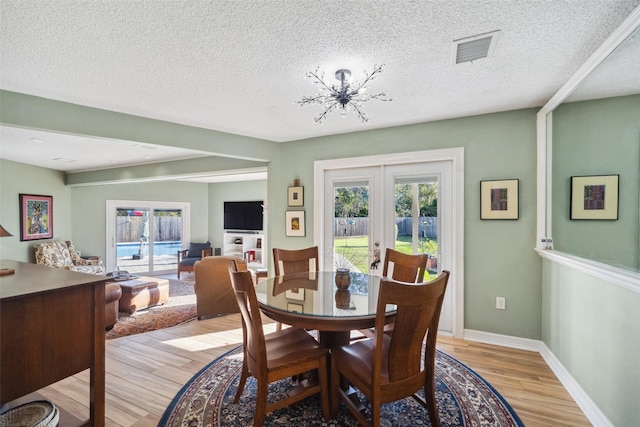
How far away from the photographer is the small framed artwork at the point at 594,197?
2.30 metres

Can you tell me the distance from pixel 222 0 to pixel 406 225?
288 centimetres

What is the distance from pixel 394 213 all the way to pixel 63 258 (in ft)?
21.9

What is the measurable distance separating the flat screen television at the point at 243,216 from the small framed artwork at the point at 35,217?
3.64 m

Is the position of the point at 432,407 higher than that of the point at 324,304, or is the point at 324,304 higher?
the point at 324,304

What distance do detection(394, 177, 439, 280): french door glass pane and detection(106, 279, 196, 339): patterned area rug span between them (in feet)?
10.2

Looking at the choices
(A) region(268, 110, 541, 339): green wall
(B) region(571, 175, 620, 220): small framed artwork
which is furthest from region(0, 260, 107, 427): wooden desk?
(B) region(571, 175, 620, 220): small framed artwork

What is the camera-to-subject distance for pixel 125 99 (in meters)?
2.78

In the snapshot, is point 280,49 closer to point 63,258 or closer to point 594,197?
point 594,197

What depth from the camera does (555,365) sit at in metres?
2.62

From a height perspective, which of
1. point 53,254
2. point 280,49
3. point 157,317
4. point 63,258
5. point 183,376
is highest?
point 280,49

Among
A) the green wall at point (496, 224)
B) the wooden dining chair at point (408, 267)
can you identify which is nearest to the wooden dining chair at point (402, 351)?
the wooden dining chair at point (408, 267)

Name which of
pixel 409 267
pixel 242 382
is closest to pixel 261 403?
pixel 242 382

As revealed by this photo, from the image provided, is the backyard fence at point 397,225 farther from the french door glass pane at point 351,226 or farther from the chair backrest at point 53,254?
the chair backrest at point 53,254

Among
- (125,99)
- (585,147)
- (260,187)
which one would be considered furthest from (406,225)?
(260,187)
